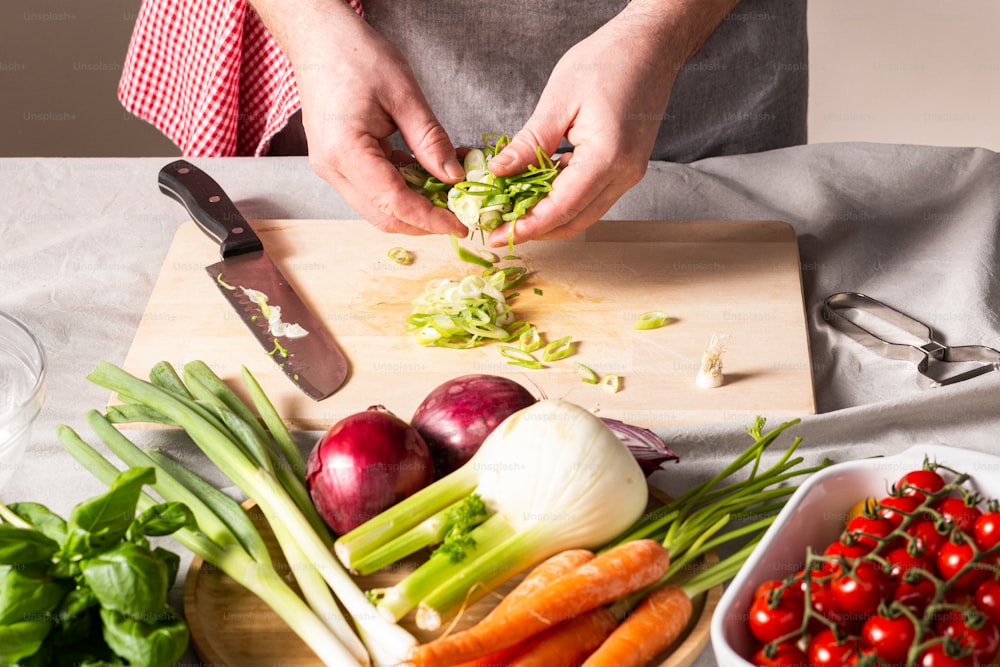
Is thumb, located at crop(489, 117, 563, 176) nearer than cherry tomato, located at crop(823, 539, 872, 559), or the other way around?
cherry tomato, located at crop(823, 539, 872, 559)

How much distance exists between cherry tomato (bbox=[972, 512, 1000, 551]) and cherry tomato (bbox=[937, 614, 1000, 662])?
0.10 m

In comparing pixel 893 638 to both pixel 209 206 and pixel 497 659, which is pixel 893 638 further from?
pixel 209 206

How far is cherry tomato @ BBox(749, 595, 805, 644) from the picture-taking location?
2.91ft

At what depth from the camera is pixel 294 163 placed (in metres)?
2.08

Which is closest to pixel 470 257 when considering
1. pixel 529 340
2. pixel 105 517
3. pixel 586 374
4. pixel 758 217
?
pixel 529 340

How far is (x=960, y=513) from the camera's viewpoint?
0.99m

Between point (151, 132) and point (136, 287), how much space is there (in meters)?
2.13

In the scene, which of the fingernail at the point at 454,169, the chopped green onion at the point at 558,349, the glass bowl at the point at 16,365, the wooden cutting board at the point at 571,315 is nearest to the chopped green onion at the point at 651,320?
the wooden cutting board at the point at 571,315

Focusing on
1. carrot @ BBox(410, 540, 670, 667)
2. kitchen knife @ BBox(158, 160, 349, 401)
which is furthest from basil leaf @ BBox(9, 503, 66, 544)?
kitchen knife @ BBox(158, 160, 349, 401)

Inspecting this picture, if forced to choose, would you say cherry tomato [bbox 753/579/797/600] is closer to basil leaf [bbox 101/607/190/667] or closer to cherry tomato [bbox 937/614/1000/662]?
cherry tomato [bbox 937/614/1000/662]

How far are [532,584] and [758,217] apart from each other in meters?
1.13

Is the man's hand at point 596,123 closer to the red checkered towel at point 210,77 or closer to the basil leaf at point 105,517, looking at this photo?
the red checkered towel at point 210,77

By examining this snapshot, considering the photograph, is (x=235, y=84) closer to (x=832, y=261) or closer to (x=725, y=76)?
(x=725, y=76)

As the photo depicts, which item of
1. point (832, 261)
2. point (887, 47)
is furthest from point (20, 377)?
point (887, 47)
